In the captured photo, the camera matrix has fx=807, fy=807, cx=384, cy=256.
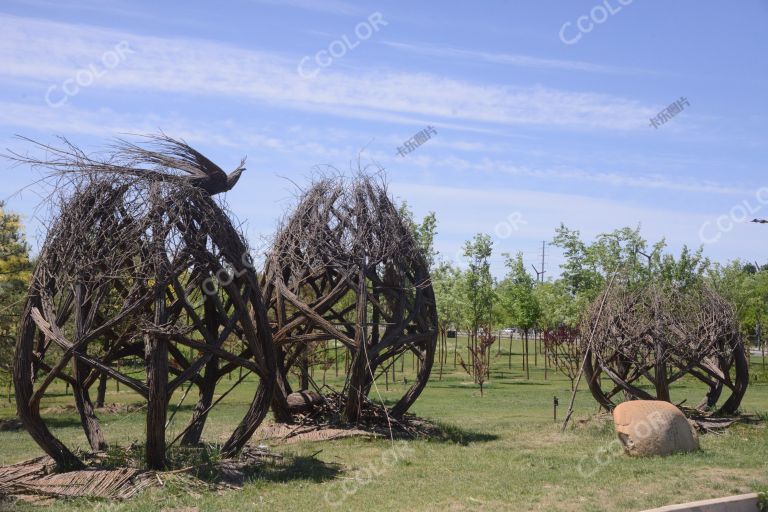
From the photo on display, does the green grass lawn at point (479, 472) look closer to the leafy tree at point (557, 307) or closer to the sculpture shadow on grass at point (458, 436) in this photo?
the sculpture shadow on grass at point (458, 436)

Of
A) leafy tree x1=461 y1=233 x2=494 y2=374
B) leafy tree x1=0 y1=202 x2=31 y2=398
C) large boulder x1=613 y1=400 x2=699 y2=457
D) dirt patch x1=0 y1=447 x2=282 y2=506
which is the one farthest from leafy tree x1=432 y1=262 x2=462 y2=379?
dirt patch x1=0 y1=447 x2=282 y2=506

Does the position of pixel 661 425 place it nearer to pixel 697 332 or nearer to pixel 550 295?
pixel 697 332

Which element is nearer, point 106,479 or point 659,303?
point 106,479

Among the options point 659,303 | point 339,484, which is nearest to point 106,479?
point 339,484

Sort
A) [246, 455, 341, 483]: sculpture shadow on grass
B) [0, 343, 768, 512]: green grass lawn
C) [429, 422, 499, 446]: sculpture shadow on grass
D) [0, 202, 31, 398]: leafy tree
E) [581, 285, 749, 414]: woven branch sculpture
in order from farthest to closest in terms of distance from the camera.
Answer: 1. [0, 202, 31, 398]: leafy tree
2. [581, 285, 749, 414]: woven branch sculpture
3. [429, 422, 499, 446]: sculpture shadow on grass
4. [246, 455, 341, 483]: sculpture shadow on grass
5. [0, 343, 768, 512]: green grass lawn

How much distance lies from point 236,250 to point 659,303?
957 centimetres

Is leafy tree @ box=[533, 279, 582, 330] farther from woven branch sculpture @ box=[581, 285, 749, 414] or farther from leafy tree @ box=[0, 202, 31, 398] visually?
leafy tree @ box=[0, 202, 31, 398]

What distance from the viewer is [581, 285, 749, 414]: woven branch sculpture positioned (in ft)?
A: 52.4

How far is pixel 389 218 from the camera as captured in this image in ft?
48.9

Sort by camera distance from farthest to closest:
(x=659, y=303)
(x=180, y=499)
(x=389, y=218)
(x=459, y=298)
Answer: (x=459, y=298) → (x=659, y=303) → (x=389, y=218) → (x=180, y=499)

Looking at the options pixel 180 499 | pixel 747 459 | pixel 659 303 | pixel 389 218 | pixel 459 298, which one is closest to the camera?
pixel 180 499

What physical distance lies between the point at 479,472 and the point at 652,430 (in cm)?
312

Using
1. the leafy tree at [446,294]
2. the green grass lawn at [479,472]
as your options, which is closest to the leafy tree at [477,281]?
the leafy tree at [446,294]

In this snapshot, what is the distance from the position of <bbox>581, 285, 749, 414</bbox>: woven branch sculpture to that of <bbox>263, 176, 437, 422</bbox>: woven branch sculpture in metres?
3.69
